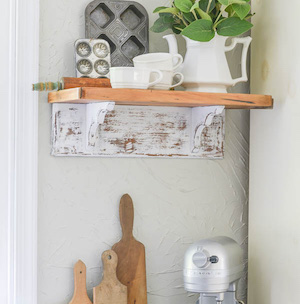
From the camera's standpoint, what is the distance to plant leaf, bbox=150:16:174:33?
1.60 m

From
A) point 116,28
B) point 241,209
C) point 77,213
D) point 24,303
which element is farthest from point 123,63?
point 24,303

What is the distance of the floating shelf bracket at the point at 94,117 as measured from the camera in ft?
4.88

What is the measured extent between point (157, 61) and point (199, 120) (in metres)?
0.26

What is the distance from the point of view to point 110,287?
1604 millimetres

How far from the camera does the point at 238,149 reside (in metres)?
1.80

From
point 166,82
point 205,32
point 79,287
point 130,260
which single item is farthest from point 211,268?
point 205,32

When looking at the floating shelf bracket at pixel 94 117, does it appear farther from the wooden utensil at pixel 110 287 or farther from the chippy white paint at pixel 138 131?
the wooden utensil at pixel 110 287

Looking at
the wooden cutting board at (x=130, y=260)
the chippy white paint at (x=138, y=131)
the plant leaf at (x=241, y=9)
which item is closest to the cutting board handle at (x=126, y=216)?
the wooden cutting board at (x=130, y=260)

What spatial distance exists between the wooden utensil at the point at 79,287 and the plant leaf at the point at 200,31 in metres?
0.66

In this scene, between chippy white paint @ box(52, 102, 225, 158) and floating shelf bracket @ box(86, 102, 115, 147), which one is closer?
floating shelf bracket @ box(86, 102, 115, 147)

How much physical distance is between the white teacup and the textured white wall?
0.24 metres

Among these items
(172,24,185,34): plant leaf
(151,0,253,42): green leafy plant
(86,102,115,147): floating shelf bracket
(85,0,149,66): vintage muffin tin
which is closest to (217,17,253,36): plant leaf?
(151,0,253,42): green leafy plant

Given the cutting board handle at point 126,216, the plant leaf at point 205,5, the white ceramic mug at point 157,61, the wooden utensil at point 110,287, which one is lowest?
the wooden utensil at point 110,287

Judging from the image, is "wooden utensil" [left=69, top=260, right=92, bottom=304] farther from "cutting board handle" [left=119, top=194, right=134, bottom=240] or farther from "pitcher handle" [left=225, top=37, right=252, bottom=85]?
"pitcher handle" [left=225, top=37, right=252, bottom=85]
